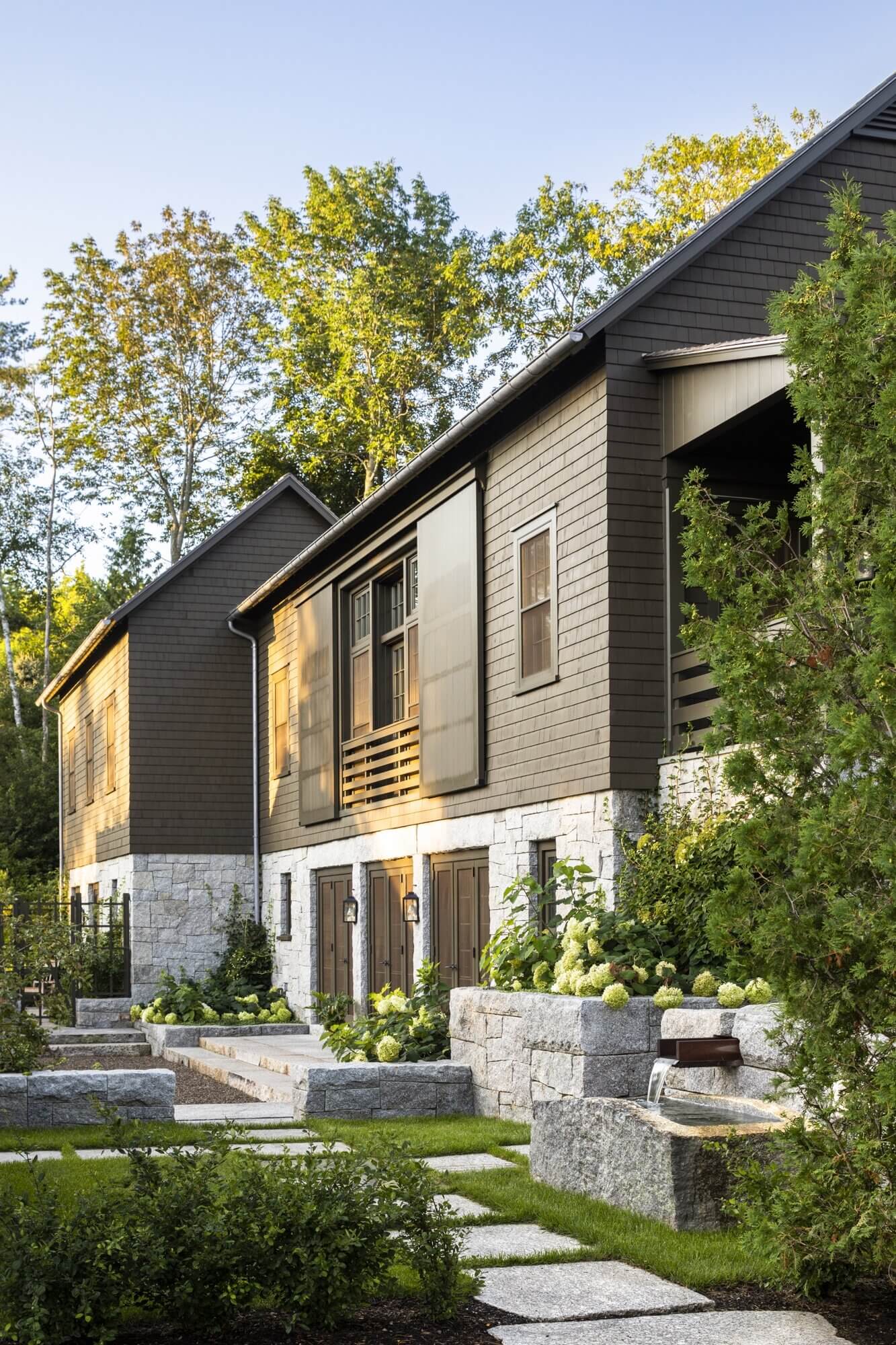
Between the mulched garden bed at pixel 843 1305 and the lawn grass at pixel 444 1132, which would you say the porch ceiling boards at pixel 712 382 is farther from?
the mulched garden bed at pixel 843 1305

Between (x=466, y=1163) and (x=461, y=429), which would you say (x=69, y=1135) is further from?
(x=461, y=429)

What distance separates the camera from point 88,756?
91.0 ft

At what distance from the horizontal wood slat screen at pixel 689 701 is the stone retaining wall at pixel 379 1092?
9.74 ft

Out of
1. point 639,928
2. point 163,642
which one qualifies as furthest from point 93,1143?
point 163,642

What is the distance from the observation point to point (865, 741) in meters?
4.78

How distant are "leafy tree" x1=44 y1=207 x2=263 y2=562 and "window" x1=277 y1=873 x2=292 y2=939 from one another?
626 inches

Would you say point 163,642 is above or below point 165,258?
below

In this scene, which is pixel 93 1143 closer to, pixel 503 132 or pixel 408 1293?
pixel 408 1293

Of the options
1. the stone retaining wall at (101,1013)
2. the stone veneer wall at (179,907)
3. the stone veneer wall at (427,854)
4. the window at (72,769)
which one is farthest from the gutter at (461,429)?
the window at (72,769)

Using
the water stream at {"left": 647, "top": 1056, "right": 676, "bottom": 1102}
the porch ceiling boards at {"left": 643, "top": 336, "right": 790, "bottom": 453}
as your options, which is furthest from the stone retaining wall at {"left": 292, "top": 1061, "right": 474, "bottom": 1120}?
the porch ceiling boards at {"left": 643, "top": 336, "right": 790, "bottom": 453}

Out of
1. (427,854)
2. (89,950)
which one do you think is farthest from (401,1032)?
(89,950)

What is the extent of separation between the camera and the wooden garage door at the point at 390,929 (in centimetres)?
1578

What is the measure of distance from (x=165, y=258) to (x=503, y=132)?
38.5 feet

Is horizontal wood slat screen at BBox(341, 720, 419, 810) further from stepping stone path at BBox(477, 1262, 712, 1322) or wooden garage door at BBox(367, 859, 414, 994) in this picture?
stepping stone path at BBox(477, 1262, 712, 1322)
